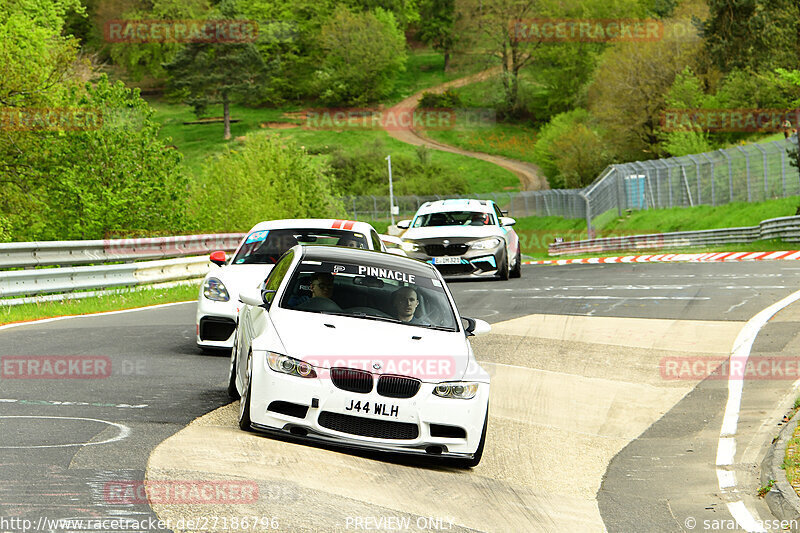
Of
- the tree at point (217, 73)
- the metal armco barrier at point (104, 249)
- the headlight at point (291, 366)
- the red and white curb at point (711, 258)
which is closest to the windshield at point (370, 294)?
the headlight at point (291, 366)

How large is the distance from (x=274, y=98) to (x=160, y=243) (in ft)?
387

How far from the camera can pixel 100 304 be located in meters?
17.9

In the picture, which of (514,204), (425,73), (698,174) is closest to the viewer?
(698,174)

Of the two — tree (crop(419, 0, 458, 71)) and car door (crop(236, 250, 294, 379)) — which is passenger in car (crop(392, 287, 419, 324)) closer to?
car door (crop(236, 250, 294, 379))

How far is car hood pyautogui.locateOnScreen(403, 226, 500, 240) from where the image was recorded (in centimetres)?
2173

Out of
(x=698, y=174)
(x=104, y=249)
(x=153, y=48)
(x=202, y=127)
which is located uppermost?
(x=153, y=48)

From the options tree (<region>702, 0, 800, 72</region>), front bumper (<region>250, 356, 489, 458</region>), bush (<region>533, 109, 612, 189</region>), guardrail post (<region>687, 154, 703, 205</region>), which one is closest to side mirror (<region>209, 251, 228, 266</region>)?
front bumper (<region>250, 356, 489, 458</region>)

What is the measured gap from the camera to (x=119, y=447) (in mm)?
7070

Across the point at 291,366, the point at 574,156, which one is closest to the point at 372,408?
the point at 291,366

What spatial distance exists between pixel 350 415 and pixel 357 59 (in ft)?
431

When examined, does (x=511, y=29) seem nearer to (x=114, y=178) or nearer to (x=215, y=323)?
(x=114, y=178)

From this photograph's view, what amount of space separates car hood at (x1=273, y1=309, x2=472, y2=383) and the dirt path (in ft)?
302

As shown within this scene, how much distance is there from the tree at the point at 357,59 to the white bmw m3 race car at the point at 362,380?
123884 millimetres

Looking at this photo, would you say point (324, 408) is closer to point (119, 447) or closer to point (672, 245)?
point (119, 447)
